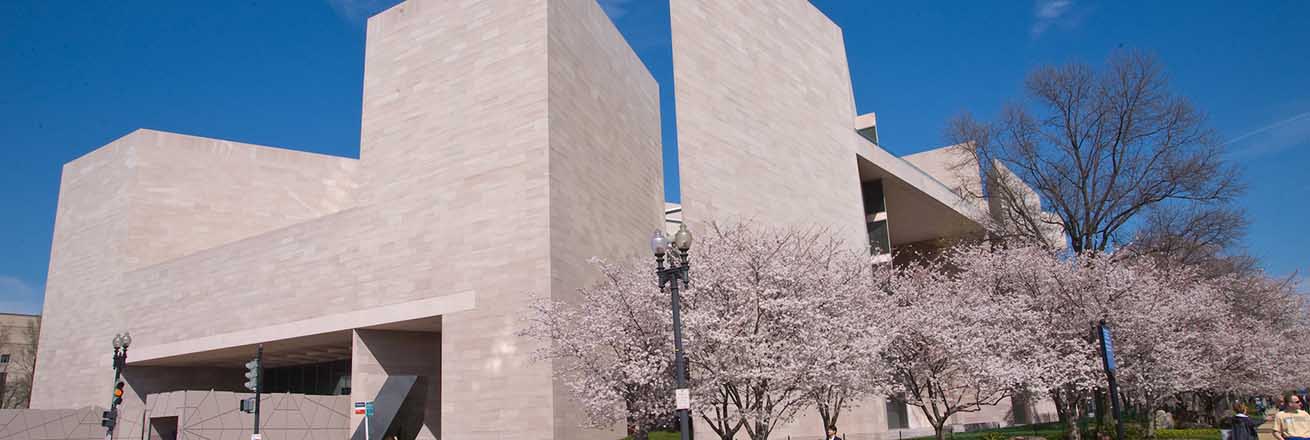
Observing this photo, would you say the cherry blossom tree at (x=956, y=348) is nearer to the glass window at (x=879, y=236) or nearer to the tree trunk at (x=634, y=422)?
the tree trunk at (x=634, y=422)

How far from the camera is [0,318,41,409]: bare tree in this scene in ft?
216

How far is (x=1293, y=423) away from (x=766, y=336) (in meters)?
8.96

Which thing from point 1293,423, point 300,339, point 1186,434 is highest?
point 300,339

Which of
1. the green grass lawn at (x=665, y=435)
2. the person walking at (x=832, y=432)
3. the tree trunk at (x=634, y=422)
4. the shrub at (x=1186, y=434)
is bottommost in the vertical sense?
the shrub at (x=1186, y=434)

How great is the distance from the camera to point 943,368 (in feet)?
76.7

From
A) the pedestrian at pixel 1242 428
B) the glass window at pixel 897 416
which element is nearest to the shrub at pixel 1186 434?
the glass window at pixel 897 416

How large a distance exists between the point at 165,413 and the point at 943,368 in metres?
28.5

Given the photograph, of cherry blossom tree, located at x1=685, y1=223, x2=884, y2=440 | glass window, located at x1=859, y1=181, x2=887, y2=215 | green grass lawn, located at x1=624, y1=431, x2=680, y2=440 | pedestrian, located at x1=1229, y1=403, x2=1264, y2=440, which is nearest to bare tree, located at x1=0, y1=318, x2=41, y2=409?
green grass lawn, located at x1=624, y1=431, x2=680, y2=440

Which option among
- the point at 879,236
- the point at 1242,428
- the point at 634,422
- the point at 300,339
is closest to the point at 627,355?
the point at 634,422

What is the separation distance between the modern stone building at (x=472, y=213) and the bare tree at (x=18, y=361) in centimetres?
2815

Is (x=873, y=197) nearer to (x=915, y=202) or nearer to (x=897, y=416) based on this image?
(x=915, y=202)

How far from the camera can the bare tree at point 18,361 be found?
65750 millimetres

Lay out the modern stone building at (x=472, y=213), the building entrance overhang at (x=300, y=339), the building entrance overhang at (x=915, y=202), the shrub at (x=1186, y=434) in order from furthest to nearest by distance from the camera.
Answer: the building entrance overhang at (x=915, y=202) < the building entrance overhang at (x=300, y=339) < the modern stone building at (x=472, y=213) < the shrub at (x=1186, y=434)

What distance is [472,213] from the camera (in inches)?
1172
